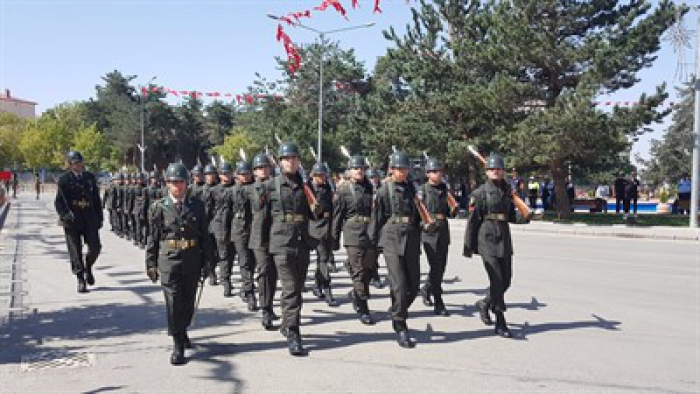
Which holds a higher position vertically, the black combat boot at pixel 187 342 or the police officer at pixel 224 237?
the police officer at pixel 224 237

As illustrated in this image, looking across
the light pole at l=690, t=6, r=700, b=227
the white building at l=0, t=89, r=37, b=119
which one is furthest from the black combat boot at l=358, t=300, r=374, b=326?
the white building at l=0, t=89, r=37, b=119

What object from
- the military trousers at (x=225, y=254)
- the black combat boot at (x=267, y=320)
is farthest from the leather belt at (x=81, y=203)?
the black combat boot at (x=267, y=320)

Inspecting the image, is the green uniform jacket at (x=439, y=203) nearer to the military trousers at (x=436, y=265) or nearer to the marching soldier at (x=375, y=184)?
the military trousers at (x=436, y=265)

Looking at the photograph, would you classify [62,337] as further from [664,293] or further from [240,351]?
[664,293]

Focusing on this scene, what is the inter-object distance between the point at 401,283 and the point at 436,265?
1.72 meters

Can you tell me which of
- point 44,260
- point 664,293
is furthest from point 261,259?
point 44,260

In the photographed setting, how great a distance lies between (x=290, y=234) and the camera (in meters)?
6.81

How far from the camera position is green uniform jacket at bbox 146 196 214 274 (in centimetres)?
610

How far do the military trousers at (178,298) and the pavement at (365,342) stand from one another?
0.38 m

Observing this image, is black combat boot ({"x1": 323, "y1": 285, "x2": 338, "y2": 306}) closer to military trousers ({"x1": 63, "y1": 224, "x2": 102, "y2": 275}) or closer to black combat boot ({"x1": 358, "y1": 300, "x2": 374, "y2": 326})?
black combat boot ({"x1": 358, "y1": 300, "x2": 374, "y2": 326})

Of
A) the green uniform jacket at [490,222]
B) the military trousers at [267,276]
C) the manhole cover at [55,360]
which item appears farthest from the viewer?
the military trousers at [267,276]

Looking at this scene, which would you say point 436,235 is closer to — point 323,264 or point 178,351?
point 323,264

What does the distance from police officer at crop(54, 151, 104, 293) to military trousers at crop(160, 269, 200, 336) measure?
4153mm

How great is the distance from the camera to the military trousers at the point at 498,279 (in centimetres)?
720
